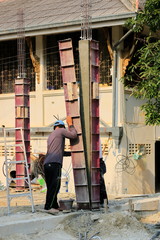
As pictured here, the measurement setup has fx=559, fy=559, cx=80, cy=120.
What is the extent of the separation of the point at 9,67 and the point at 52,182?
9637 mm

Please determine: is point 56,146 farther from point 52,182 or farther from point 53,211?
point 53,211

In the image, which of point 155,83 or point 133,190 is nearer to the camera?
point 155,83

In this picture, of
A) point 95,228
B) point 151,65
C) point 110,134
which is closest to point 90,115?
point 95,228

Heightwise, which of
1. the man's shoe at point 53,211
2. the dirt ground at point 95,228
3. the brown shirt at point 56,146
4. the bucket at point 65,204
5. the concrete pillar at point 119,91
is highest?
the concrete pillar at point 119,91

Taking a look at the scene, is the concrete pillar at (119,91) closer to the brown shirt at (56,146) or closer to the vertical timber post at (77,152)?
the vertical timber post at (77,152)

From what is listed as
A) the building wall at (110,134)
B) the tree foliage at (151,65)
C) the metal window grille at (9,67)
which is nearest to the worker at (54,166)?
the tree foliage at (151,65)

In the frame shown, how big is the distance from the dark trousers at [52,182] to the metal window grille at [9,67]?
28.7 feet

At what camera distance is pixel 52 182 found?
442 inches

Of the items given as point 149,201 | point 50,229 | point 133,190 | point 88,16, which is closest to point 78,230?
point 50,229

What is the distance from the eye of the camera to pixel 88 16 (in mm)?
12352

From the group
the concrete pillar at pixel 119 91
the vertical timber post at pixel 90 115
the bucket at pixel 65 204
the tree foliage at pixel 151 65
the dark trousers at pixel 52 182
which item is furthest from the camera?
the concrete pillar at pixel 119 91

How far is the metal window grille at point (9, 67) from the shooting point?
19.8 meters

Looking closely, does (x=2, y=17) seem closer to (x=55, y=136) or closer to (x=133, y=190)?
(x=133, y=190)

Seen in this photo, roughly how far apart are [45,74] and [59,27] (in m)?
2.28
